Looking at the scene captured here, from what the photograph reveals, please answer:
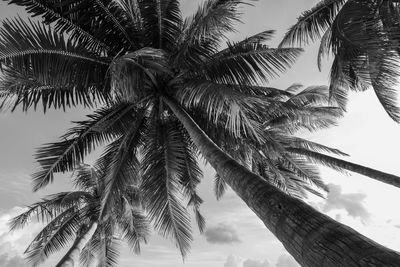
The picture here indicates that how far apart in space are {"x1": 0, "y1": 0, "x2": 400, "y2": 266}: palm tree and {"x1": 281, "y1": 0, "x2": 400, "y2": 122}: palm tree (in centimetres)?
99

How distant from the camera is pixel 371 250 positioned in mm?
1579

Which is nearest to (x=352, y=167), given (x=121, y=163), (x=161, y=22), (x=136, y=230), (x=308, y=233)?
(x=121, y=163)

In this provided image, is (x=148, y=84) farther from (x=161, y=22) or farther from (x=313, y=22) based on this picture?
(x=313, y=22)

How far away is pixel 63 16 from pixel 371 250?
22.3 ft

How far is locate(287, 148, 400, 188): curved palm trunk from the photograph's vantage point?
851 centimetres

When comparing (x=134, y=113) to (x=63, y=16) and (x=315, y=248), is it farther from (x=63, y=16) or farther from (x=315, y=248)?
(x=315, y=248)

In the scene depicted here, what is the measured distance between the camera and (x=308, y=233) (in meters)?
2.04

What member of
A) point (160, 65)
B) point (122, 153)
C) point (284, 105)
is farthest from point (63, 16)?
point (284, 105)

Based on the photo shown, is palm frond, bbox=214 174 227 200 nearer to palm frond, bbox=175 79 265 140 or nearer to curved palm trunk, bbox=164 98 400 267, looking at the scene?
palm frond, bbox=175 79 265 140

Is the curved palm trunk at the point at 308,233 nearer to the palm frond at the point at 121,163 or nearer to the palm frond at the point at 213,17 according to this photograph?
the palm frond at the point at 213,17

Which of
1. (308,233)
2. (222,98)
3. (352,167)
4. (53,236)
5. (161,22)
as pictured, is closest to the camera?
(308,233)

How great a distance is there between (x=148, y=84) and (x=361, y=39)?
15.2 feet

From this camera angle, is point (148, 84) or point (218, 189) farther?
point (218, 189)

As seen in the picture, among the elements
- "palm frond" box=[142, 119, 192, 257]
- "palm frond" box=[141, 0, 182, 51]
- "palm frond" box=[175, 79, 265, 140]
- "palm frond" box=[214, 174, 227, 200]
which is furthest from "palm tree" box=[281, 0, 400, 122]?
"palm frond" box=[214, 174, 227, 200]
